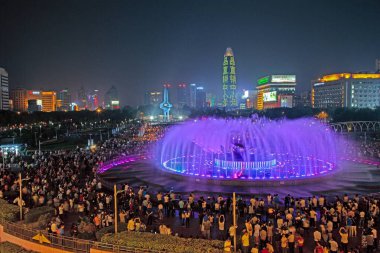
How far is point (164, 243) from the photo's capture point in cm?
1310

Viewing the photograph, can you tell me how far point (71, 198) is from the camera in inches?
898

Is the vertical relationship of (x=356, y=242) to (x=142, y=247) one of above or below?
below

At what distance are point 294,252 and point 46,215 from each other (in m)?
11.1

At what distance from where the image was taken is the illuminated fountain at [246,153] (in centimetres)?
3233

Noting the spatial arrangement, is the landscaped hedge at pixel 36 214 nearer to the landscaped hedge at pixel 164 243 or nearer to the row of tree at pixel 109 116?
the landscaped hedge at pixel 164 243

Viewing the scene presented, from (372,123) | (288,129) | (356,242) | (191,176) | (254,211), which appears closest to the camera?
(356,242)

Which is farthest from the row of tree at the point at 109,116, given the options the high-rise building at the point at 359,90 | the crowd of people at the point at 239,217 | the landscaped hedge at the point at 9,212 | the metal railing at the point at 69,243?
the metal railing at the point at 69,243

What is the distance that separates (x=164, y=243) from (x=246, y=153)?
68.9ft

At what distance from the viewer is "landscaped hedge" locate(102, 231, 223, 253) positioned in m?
12.8

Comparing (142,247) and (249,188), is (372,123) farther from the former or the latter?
(142,247)

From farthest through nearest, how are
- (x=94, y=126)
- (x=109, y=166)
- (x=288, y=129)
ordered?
(x=94, y=126)
(x=288, y=129)
(x=109, y=166)

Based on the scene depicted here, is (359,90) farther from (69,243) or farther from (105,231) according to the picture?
(69,243)

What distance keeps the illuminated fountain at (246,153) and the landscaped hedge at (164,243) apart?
50.3 feet

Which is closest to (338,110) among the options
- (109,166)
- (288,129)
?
(288,129)
